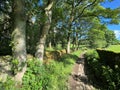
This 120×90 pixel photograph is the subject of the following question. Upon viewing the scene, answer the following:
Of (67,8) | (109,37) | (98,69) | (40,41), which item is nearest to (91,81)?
(98,69)

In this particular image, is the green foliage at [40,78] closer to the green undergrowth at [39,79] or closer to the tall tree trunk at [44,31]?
the green undergrowth at [39,79]

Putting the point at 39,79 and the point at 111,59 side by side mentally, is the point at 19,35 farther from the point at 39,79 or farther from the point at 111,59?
the point at 111,59

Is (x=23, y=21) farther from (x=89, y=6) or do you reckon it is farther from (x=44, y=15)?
(x=89, y=6)

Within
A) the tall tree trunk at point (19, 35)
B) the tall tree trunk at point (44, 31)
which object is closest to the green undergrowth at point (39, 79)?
the tall tree trunk at point (19, 35)

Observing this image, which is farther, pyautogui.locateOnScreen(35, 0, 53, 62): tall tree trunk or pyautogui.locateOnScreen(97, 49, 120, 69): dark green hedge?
pyautogui.locateOnScreen(35, 0, 53, 62): tall tree trunk

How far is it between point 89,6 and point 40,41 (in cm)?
1786

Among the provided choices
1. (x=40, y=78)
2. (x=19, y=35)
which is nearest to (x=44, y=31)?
(x=19, y=35)

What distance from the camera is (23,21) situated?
34.8ft

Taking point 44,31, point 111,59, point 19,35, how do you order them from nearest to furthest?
point 19,35, point 44,31, point 111,59

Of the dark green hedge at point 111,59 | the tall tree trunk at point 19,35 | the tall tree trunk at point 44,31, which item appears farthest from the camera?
the tall tree trunk at point 44,31

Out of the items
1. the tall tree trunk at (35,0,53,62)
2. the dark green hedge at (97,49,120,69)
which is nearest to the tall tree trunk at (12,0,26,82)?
the tall tree trunk at (35,0,53,62)

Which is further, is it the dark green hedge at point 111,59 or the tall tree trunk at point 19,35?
the dark green hedge at point 111,59

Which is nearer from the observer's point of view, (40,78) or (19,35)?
(40,78)

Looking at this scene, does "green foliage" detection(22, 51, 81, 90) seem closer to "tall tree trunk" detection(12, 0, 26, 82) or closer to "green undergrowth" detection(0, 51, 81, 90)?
"green undergrowth" detection(0, 51, 81, 90)
